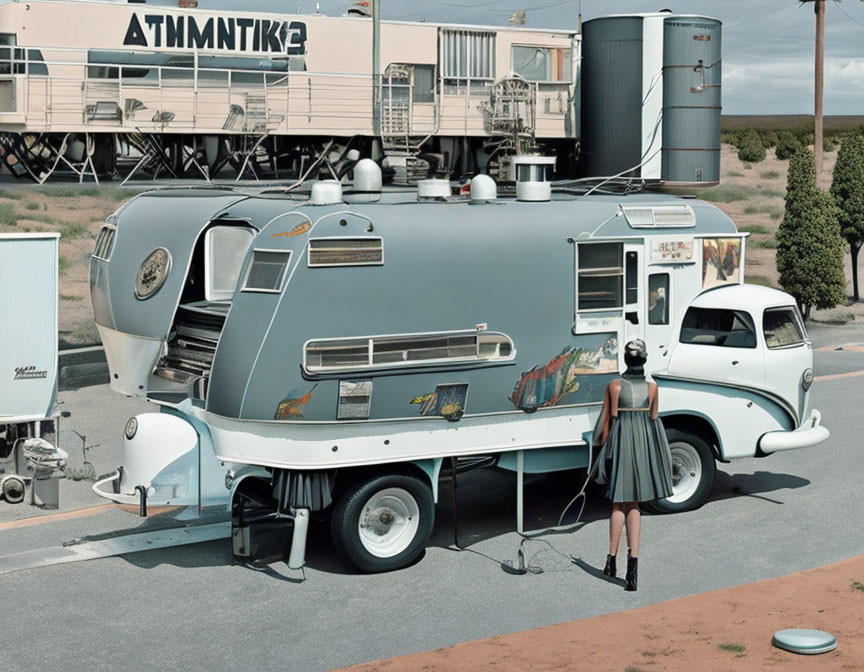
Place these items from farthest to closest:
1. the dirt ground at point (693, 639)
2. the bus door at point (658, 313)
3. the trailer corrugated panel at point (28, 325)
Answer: the trailer corrugated panel at point (28, 325), the bus door at point (658, 313), the dirt ground at point (693, 639)

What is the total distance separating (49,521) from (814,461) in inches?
342

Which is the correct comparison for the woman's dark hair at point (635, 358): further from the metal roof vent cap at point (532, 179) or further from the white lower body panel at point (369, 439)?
the metal roof vent cap at point (532, 179)

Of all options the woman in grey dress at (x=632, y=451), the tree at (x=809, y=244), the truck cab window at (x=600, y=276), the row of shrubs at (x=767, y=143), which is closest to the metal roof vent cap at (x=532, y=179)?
the truck cab window at (x=600, y=276)

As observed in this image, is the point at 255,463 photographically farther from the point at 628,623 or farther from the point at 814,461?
the point at 814,461

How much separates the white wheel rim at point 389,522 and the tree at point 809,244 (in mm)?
18857

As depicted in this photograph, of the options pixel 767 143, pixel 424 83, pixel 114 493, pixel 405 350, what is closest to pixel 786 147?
pixel 767 143

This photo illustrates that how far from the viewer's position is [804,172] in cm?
2870

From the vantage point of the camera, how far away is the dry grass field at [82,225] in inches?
1081

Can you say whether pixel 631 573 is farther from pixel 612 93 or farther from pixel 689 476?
pixel 612 93

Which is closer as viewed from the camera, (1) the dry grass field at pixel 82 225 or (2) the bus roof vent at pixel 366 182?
(2) the bus roof vent at pixel 366 182

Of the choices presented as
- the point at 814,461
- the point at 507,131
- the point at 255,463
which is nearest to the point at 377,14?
the point at 507,131

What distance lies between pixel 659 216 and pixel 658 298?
2.60ft

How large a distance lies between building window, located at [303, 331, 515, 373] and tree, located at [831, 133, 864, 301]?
21714mm

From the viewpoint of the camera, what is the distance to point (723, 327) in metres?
13.0
